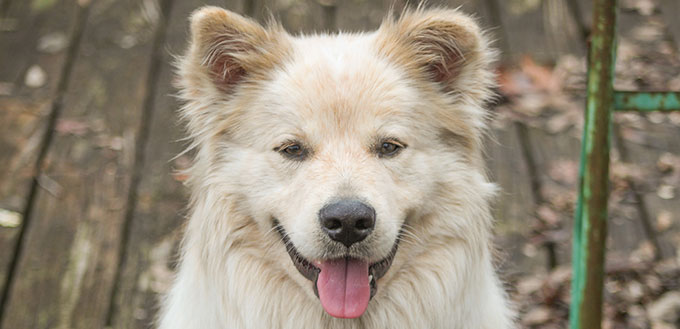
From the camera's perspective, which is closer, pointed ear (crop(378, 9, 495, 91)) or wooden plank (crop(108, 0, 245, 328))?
pointed ear (crop(378, 9, 495, 91))

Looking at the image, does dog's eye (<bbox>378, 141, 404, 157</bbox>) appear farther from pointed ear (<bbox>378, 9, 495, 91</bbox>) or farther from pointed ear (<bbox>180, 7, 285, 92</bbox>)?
pointed ear (<bbox>180, 7, 285, 92</bbox>)

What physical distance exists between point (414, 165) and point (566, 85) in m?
2.91

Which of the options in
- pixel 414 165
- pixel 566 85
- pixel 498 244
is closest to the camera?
pixel 414 165

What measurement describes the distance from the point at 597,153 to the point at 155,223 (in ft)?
8.59

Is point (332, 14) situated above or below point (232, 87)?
above

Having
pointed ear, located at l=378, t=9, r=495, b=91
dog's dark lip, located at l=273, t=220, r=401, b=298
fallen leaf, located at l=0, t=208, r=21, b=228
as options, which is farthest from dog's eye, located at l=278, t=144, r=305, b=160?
fallen leaf, located at l=0, t=208, r=21, b=228

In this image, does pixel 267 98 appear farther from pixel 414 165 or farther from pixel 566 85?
pixel 566 85

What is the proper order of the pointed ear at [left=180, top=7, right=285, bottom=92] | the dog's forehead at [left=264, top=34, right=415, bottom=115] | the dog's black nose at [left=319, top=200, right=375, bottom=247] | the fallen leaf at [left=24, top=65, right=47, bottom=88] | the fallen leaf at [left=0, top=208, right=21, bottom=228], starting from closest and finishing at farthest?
the dog's black nose at [left=319, top=200, right=375, bottom=247], the dog's forehead at [left=264, top=34, right=415, bottom=115], the pointed ear at [left=180, top=7, right=285, bottom=92], the fallen leaf at [left=0, top=208, right=21, bottom=228], the fallen leaf at [left=24, top=65, right=47, bottom=88]

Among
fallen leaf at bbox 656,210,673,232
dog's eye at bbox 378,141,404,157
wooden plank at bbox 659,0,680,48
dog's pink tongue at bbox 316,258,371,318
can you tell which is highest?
wooden plank at bbox 659,0,680,48

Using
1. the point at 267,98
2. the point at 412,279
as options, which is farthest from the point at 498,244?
the point at 267,98

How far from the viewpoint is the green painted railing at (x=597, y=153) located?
2.34 meters

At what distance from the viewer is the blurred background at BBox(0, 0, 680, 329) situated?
3.85 meters

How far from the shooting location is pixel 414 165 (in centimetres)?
292

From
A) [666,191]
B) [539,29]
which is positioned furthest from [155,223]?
[539,29]
